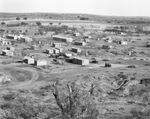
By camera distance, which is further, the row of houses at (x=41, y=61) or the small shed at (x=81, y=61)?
the small shed at (x=81, y=61)

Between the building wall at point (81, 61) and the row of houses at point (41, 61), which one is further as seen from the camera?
the building wall at point (81, 61)

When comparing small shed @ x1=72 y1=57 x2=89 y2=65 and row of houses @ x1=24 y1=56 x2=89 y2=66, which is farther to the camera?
small shed @ x1=72 y1=57 x2=89 y2=65

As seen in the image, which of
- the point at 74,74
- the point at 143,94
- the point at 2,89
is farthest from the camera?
the point at 74,74

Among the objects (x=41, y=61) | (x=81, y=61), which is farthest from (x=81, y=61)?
(x=41, y=61)

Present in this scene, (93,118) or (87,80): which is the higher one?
(93,118)

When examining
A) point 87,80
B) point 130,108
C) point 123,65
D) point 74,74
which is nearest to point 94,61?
point 123,65

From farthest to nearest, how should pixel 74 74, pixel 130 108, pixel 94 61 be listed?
pixel 94 61 < pixel 74 74 < pixel 130 108

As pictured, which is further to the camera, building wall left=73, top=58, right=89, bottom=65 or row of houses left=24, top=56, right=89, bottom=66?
building wall left=73, top=58, right=89, bottom=65

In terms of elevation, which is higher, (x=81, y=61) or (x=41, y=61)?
(x=41, y=61)

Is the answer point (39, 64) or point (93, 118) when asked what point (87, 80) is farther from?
point (93, 118)

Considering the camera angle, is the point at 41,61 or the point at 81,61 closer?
the point at 41,61

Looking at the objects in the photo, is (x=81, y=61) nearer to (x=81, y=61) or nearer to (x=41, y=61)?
(x=81, y=61)
